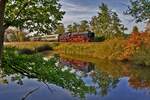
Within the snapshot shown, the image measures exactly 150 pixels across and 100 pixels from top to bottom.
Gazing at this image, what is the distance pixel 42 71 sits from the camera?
1055cm

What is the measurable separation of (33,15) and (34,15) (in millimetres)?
30

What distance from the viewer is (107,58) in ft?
224

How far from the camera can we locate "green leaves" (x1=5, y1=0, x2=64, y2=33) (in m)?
10.4

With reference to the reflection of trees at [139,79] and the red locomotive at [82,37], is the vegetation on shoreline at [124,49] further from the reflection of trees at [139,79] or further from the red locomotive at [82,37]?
the red locomotive at [82,37]

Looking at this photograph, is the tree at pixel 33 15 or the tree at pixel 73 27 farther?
the tree at pixel 73 27


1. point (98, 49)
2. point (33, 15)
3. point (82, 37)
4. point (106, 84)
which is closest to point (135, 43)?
point (98, 49)

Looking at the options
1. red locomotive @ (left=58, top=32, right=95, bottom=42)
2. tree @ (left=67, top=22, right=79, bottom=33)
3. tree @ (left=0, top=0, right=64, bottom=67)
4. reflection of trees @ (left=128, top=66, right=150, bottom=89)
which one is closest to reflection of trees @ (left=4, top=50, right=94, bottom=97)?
tree @ (left=0, top=0, right=64, bottom=67)

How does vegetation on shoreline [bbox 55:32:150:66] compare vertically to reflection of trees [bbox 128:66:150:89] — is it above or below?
above

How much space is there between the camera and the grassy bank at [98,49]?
219 feet

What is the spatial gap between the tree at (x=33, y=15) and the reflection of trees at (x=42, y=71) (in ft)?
3.45

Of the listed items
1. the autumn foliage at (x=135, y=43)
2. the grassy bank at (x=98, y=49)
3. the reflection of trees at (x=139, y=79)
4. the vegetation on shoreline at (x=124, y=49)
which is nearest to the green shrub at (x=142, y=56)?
the vegetation on shoreline at (x=124, y=49)

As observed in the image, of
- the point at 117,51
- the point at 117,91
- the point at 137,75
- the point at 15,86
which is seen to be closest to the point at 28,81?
the point at 15,86

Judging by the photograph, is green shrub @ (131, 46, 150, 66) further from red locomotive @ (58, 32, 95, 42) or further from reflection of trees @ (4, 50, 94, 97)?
reflection of trees @ (4, 50, 94, 97)

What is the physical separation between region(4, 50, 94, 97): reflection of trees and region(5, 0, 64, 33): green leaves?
3.45 feet
